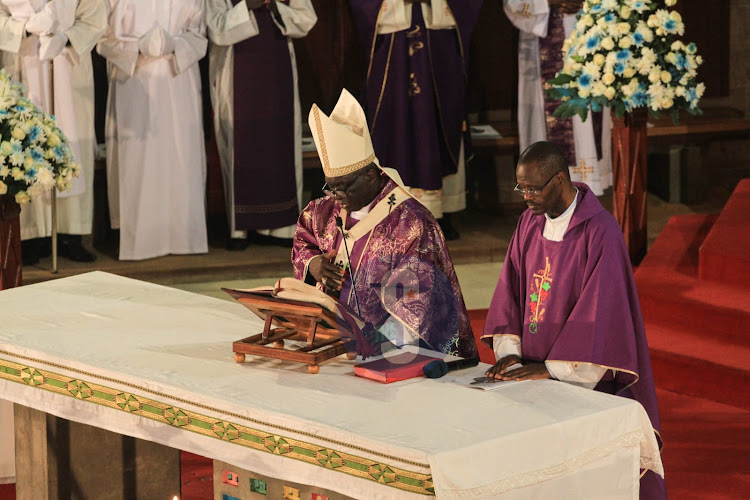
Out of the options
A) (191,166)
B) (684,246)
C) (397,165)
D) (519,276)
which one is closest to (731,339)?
(684,246)

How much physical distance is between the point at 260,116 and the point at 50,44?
1.53 m

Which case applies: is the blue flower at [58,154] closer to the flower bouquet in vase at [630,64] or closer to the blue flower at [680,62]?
the flower bouquet in vase at [630,64]

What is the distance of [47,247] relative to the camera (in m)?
9.09

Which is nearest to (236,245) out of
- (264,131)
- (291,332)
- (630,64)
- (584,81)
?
(264,131)

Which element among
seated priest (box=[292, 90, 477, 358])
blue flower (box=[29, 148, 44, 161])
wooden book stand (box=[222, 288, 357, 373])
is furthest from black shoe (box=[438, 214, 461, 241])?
wooden book stand (box=[222, 288, 357, 373])

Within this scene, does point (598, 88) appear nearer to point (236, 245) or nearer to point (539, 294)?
point (236, 245)

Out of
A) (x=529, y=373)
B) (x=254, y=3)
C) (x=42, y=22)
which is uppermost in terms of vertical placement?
(x=254, y=3)

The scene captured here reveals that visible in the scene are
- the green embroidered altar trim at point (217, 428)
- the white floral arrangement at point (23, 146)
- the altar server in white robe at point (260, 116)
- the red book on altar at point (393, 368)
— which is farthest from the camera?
the altar server in white robe at point (260, 116)

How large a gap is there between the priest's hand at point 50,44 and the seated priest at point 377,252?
154 inches

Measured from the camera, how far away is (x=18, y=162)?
620cm

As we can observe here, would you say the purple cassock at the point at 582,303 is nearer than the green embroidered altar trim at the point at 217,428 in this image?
No

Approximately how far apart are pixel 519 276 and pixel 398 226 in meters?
0.47

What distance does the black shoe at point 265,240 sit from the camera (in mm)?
9500

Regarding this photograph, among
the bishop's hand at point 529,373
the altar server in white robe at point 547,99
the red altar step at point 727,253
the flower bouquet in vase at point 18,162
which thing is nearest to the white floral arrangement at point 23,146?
the flower bouquet in vase at point 18,162
